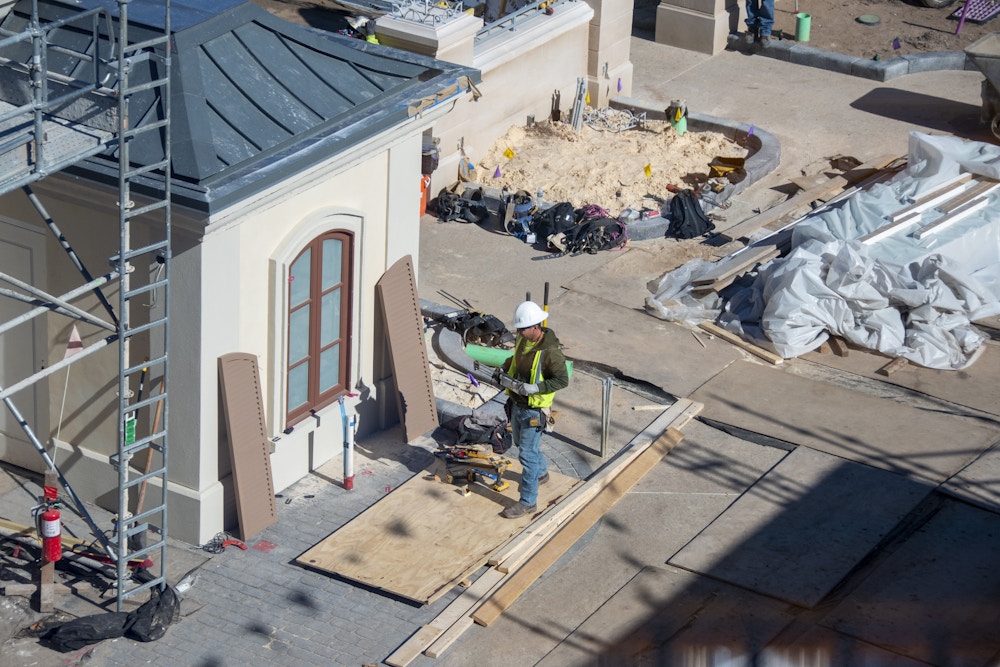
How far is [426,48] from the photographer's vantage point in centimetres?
1823

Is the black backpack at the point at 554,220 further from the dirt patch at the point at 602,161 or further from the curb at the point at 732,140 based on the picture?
the curb at the point at 732,140

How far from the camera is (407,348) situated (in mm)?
13781

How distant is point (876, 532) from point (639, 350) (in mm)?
3969

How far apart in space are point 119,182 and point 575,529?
4.91 m

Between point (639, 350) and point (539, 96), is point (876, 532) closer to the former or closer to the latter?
point (639, 350)

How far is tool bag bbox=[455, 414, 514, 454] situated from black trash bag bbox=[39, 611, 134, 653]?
381 centimetres

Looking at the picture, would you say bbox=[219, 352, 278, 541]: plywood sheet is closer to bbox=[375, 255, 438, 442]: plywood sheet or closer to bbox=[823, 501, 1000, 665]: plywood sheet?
bbox=[375, 255, 438, 442]: plywood sheet

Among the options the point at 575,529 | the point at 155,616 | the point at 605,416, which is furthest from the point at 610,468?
the point at 155,616

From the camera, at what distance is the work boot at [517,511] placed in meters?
12.6

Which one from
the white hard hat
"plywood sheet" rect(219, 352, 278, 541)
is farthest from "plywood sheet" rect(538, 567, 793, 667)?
"plywood sheet" rect(219, 352, 278, 541)

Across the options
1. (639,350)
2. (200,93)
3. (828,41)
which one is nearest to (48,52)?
(200,93)

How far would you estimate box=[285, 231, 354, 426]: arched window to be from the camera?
12.6 metres

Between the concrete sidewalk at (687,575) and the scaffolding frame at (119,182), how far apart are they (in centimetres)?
87

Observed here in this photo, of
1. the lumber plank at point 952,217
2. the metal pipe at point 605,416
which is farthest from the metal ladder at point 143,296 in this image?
the lumber plank at point 952,217
